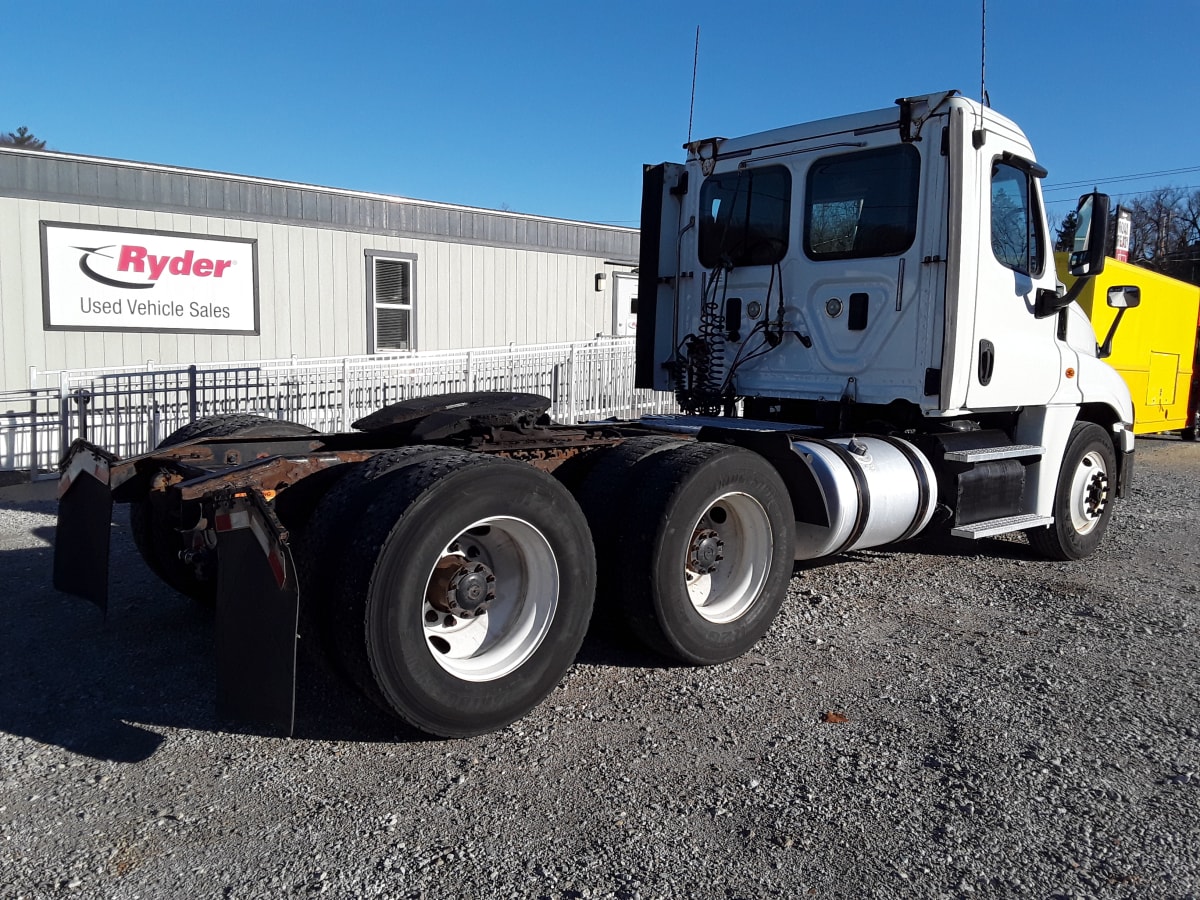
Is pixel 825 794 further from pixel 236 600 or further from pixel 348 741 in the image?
pixel 236 600

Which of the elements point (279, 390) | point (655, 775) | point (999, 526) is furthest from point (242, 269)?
point (655, 775)

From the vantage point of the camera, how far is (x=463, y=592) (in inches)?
146

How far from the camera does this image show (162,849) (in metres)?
2.88

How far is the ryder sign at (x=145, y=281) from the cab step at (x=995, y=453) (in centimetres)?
1012

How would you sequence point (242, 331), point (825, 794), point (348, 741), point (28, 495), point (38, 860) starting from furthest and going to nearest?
point (242, 331) → point (28, 495) → point (348, 741) → point (825, 794) → point (38, 860)

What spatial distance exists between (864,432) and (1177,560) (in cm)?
266

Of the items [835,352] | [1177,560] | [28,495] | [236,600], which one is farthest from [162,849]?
[28,495]

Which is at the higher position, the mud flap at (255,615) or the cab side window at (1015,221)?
the cab side window at (1015,221)

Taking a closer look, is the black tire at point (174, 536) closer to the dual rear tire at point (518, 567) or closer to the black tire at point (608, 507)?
the dual rear tire at point (518, 567)

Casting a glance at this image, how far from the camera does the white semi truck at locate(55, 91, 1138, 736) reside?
345 centimetres

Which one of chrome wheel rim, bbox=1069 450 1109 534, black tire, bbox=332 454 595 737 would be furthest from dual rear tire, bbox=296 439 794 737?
chrome wheel rim, bbox=1069 450 1109 534

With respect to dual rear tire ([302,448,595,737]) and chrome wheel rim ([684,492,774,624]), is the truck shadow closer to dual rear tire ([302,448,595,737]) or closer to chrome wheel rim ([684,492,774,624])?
dual rear tire ([302,448,595,737])

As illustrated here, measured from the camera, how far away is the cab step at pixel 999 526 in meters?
6.12

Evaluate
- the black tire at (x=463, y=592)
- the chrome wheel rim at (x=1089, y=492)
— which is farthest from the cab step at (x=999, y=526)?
the black tire at (x=463, y=592)
